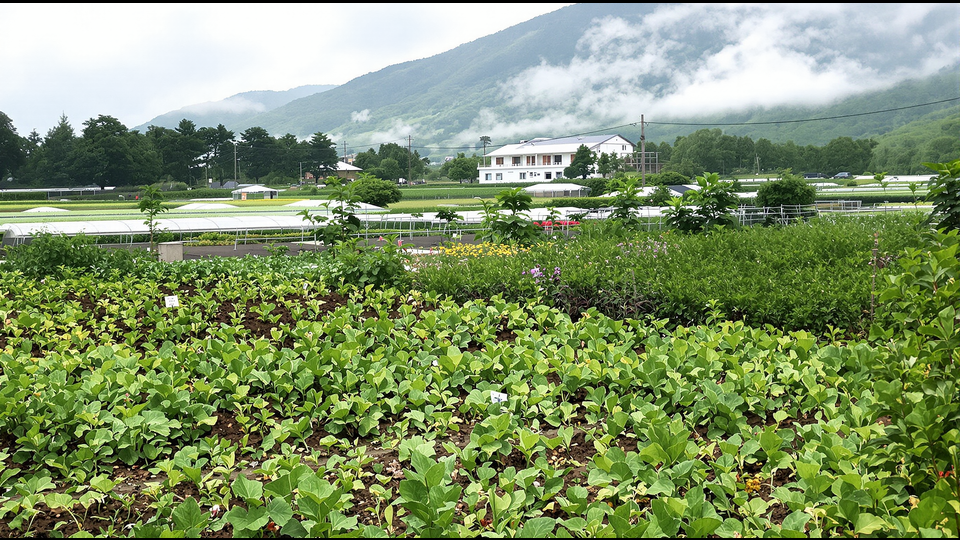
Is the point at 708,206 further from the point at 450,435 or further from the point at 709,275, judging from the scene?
the point at 450,435

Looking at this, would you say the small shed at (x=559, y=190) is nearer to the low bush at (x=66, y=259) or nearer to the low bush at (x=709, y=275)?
the low bush at (x=709, y=275)

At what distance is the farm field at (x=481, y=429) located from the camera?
84.0 inches

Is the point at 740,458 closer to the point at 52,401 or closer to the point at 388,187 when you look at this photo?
the point at 52,401

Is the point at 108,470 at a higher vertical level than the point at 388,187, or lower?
lower

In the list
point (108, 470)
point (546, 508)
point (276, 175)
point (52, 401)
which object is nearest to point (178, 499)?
point (108, 470)

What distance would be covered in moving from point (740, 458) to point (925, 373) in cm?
73

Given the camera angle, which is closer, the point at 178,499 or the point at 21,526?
the point at 21,526

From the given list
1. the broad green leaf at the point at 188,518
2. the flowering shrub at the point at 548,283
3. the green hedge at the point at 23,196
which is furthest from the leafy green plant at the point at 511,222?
the green hedge at the point at 23,196

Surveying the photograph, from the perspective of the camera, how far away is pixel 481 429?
2871mm

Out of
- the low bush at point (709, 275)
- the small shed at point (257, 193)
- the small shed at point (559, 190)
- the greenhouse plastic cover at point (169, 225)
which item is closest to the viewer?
the low bush at point (709, 275)

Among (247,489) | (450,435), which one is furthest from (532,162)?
(247,489)

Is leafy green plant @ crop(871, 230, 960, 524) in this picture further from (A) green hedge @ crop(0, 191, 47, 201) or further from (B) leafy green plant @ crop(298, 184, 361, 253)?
(A) green hedge @ crop(0, 191, 47, 201)

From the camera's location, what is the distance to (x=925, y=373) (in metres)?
2.33

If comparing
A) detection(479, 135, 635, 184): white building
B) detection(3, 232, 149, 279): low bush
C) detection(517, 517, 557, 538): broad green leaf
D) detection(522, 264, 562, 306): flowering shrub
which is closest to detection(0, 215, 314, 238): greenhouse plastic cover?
detection(3, 232, 149, 279): low bush
